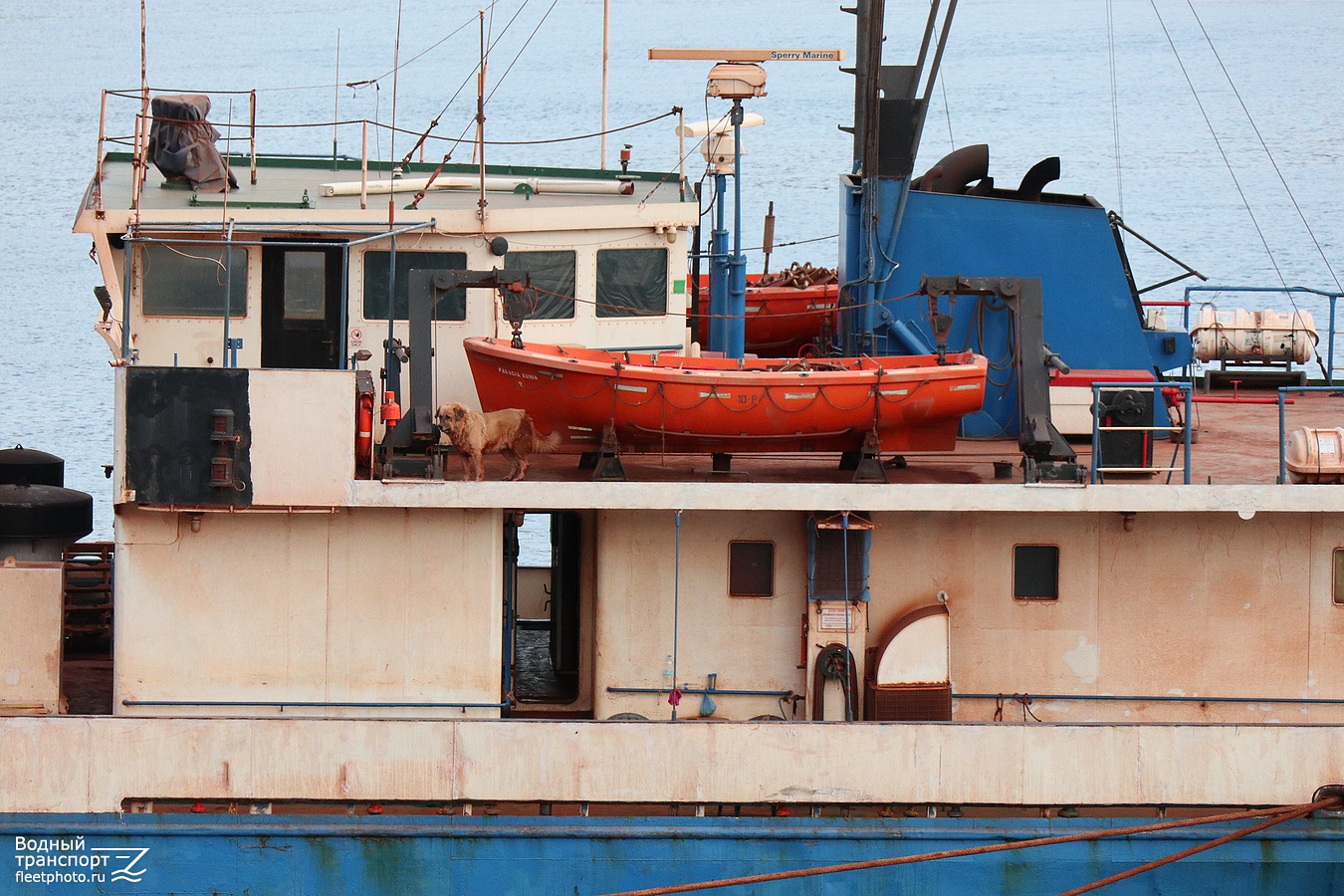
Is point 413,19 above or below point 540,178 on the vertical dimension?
above

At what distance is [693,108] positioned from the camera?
49.1 metres

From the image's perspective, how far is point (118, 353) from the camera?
1116 cm

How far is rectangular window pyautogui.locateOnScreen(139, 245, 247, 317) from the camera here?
11.4 meters

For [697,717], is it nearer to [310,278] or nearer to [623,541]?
[623,541]

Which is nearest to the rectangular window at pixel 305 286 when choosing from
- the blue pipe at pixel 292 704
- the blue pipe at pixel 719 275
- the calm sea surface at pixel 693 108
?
the blue pipe at pixel 292 704

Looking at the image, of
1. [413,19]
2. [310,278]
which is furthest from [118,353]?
[413,19]

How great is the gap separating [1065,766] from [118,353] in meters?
7.17

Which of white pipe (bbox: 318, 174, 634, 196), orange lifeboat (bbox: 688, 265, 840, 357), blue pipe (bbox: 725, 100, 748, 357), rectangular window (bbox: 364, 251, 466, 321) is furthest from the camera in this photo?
orange lifeboat (bbox: 688, 265, 840, 357)

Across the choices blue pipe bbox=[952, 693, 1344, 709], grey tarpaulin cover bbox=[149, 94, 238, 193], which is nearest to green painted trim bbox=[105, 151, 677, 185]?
grey tarpaulin cover bbox=[149, 94, 238, 193]

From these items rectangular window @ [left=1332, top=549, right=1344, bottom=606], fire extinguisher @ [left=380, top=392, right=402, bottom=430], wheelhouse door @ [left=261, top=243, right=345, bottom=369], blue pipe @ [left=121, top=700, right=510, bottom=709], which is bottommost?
blue pipe @ [left=121, top=700, right=510, bottom=709]

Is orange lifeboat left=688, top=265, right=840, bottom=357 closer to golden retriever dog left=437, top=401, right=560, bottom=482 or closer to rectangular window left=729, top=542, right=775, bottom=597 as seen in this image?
rectangular window left=729, top=542, right=775, bottom=597

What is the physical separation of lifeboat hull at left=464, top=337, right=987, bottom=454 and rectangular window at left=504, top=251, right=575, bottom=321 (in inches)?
37.8

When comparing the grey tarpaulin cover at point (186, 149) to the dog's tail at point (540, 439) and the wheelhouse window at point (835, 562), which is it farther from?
the wheelhouse window at point (835, 562)

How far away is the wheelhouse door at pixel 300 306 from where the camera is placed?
11.5 metres
